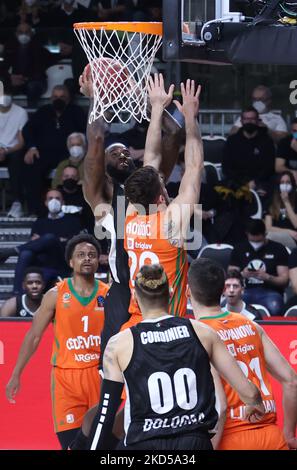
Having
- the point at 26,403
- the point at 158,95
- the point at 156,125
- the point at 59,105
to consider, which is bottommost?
the point at 26,403

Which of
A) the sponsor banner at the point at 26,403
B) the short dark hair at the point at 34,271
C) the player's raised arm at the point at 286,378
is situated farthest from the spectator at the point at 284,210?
the player's raised arm at the point at 286,378

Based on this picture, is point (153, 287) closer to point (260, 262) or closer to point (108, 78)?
point (108, 78)

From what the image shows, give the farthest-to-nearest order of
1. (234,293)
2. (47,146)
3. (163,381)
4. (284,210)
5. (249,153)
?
(47,146), (249,153), (284,210), (234,293), (163,381)

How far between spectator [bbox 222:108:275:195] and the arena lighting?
508 centimetres

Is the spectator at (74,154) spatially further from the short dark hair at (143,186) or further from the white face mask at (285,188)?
the short dark hair at (143,186)

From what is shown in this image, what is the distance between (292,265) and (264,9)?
4592mm

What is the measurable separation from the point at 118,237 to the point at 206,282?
4.78ft

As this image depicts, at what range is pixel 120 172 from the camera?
298 inches

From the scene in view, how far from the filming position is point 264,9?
7.18 metres

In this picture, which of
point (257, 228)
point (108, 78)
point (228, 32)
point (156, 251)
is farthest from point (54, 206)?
point (228, 32)
